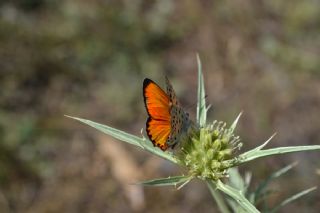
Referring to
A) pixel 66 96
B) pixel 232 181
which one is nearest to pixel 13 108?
pixel 66 96

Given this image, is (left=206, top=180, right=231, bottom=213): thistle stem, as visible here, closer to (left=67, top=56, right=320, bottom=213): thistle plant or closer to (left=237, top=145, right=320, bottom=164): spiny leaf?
(left=67, top=56, right=320, bottom=213): thistle plant

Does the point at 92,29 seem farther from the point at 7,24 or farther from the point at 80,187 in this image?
the point at 80,187

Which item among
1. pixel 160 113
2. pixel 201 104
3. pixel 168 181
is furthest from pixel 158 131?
pixel 201 104

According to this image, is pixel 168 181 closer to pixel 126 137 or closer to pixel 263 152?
pixel 126 137

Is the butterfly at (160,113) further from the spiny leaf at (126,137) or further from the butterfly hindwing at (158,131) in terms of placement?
the spiny leaf at (126,137)

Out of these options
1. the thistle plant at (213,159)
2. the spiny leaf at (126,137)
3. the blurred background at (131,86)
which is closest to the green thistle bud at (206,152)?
the thistle plant at (213,159)

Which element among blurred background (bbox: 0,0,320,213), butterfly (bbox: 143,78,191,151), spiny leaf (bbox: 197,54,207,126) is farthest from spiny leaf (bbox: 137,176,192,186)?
blurred background (bbox: 0,0,320,213)

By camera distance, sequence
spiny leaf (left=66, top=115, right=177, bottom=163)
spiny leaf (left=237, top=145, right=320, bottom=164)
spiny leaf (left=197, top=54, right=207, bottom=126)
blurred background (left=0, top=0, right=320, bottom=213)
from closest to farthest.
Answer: spiny leaf (left=237, top=145, right=320, bottom=164) → spiny leaf (left=66, top=115, right=177, bottom=163) → spiny leaf (left=197, top=54, right=207, bottom=126) → blurred background (left=0, top=0, right=320, bottom=213)

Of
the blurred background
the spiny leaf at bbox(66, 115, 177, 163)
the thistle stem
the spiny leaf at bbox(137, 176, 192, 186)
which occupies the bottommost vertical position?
the blurred background
